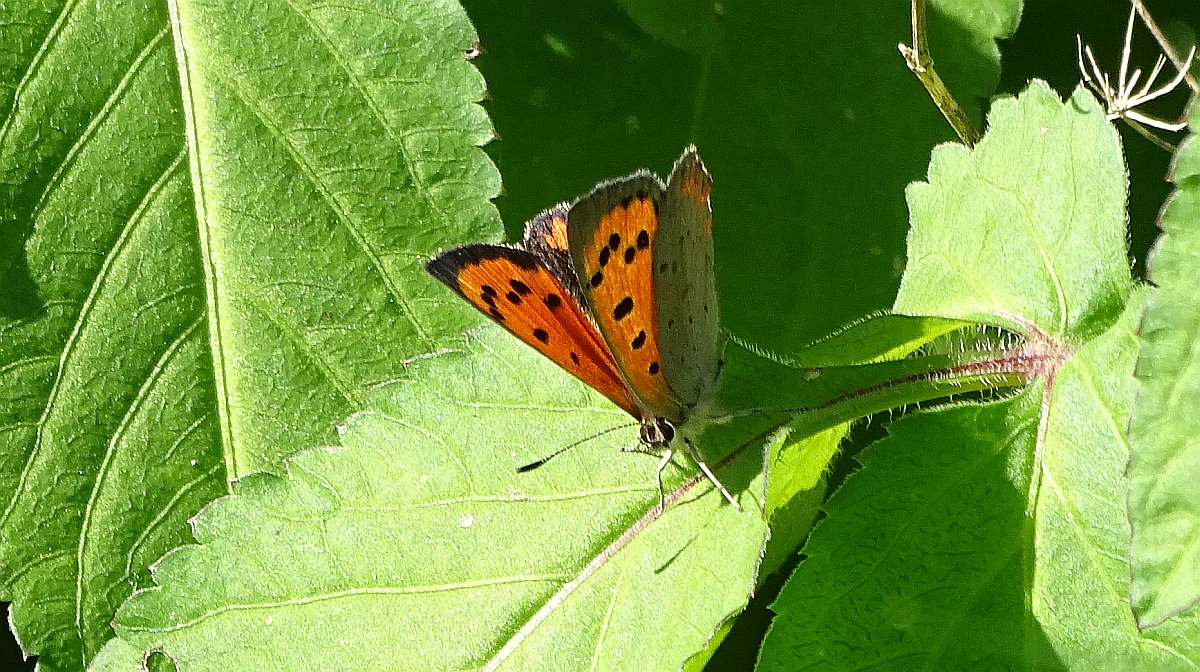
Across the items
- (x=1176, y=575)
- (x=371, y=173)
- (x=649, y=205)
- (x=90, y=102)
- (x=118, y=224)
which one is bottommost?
(x=1176, y=575)

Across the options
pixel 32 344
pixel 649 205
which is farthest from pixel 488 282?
pixel 32 344

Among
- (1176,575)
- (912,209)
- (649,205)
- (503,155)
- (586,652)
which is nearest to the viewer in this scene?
(1176,575)

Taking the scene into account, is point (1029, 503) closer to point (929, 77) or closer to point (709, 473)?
point (709, 473)

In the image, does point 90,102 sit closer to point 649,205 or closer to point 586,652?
point 649,205

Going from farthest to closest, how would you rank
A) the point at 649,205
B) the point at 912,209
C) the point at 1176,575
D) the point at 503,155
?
the point at 503,155, the point at 912,209, the point at 649,205, the point at 1176,575

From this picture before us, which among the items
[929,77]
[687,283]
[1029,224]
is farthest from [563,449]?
[929,77]

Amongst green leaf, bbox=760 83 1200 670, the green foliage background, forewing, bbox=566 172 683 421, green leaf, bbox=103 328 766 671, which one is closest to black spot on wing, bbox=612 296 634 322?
forewing, bbox=566 172 683 421
